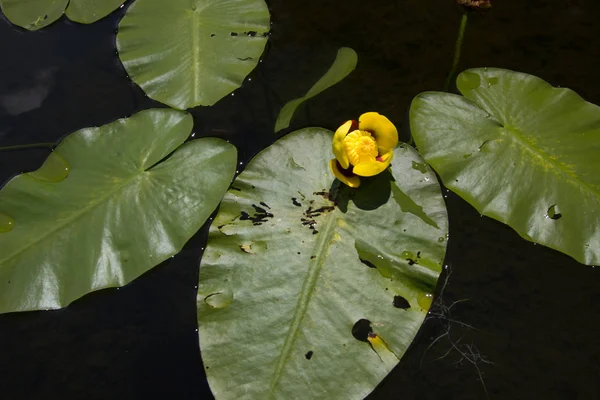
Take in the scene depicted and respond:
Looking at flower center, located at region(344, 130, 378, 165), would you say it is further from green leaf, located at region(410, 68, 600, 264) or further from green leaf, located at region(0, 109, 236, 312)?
green leaf, located at region(0, 109, 236, 312)

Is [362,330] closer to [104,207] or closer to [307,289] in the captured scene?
[307,289]

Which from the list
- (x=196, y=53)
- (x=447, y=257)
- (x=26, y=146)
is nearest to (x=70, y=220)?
(x=26, y=146)

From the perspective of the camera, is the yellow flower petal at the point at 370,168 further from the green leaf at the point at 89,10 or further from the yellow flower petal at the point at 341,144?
the green leaf at the point at 89,10

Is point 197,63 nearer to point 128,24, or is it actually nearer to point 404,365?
point 128,24

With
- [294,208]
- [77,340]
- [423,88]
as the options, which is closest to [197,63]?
[294,208]

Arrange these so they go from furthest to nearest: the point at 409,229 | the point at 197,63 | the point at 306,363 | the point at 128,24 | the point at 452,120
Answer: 1. the point at 128,24
2. the point at 197,63
3. the point at 452,120
4. the point at 409,229
5. the point at 306,363
